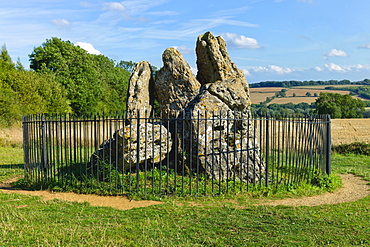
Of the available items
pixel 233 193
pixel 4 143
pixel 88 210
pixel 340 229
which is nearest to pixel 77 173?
pixel 88 210

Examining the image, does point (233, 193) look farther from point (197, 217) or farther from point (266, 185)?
point (197, 217)

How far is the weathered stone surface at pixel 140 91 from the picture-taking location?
48.5 feet

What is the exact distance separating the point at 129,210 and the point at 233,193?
3.00m

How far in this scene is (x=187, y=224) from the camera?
719cm

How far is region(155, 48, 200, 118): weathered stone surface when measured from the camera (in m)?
14.6

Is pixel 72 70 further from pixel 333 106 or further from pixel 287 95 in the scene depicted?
pixel 287 95

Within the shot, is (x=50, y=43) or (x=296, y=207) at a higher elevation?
(x=50, y=43)

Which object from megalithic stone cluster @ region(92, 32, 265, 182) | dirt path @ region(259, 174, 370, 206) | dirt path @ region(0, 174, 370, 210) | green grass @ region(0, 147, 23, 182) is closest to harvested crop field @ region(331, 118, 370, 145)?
dirt path @ region(259, 174, 370, 206)

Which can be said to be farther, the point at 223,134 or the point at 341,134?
the point at 341,134

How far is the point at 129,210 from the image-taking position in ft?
27.8

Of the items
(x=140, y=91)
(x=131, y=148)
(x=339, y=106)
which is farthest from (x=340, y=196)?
(x=339, y=106)

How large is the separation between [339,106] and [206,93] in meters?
54.2

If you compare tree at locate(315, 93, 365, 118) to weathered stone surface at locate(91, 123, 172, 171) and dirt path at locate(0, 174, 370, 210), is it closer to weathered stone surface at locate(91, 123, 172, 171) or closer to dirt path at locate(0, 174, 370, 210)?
dirt path at locate(0, 174, 370, 210)

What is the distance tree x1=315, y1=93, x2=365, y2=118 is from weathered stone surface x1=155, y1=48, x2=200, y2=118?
4753cm
